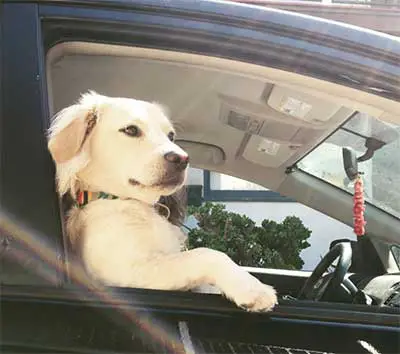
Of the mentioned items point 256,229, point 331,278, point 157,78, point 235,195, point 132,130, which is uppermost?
point 157,78

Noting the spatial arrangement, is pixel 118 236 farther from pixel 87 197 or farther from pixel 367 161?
pixel 367 161

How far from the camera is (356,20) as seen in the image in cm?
627

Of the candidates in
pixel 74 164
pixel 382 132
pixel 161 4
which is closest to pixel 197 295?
pixel 74 164

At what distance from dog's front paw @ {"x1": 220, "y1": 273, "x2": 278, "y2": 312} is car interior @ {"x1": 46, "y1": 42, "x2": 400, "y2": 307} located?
0.55 m

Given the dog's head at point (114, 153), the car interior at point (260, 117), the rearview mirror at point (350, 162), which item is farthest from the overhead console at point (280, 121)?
the dog's head at point (114, 153)

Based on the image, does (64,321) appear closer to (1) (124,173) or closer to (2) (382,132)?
(1) (124,173)

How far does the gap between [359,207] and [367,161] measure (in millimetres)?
268

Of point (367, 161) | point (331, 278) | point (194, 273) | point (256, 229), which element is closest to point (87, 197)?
point (194, 273)

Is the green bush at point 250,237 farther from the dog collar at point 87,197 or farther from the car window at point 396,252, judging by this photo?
the dog collar at point 87,197

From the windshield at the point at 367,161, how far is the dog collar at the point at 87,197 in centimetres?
87

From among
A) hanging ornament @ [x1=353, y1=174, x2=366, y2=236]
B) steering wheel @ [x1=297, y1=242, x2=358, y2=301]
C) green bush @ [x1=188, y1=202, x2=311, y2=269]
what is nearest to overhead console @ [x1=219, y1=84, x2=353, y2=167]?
hanging ornament @ [x1=353, y1=174, x2=366, y2=236]

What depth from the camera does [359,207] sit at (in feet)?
9.09

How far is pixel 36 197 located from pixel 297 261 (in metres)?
3.15

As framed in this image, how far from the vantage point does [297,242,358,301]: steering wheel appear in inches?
92.7
